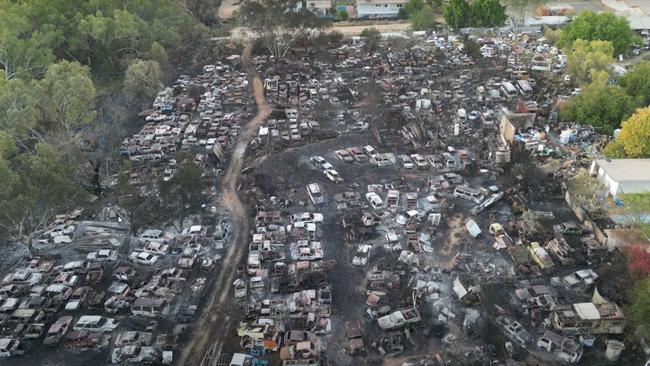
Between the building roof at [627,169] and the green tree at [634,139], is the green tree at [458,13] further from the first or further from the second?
the building roof at [627,169]

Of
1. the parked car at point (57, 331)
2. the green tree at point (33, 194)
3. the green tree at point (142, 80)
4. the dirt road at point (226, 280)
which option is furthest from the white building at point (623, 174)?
the green tree at point (142, 80)

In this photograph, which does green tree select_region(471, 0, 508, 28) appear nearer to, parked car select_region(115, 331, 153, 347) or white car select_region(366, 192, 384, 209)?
white car select_region(366, 192, 384, 209)

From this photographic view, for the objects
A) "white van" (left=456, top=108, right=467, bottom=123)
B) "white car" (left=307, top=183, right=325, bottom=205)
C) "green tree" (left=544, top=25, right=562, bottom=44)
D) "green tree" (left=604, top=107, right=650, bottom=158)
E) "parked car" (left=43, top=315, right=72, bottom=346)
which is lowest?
"parked car" (left=43, top=315, right=72, bottom=346)

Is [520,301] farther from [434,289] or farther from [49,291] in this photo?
[49,291]

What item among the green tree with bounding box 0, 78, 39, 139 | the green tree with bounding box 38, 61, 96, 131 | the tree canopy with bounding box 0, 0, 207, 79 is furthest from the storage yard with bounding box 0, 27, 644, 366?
the tree canopy with bounding box 0, 0, 207, 79

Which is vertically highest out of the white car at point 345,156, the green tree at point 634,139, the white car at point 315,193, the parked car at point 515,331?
the green tree at point 634,139

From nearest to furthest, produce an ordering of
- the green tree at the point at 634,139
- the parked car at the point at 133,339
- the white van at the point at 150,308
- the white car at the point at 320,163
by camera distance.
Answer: the parked car at the point at 133,339 < the white van at the point at 150,308 < the green tree at the point at 634,139 < the white car at the point at 320,163
